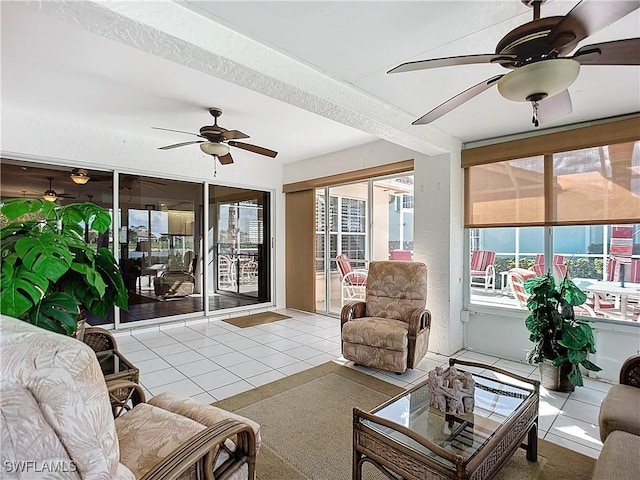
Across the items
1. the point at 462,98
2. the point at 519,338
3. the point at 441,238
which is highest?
the point at 462,98

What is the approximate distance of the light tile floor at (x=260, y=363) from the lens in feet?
8.41

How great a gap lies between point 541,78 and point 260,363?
333 cm

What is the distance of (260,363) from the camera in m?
3.61

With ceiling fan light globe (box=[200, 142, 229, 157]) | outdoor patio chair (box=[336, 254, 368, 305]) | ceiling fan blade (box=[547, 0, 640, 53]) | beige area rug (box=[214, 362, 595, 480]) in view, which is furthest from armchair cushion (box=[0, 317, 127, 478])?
outdoor patio chair (box=[336, 254, 368, 305])

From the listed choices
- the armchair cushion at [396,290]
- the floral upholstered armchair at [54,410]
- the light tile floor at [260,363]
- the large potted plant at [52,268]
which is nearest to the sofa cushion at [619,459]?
the light tile floor at [260,363]

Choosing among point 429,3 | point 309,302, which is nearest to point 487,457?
point 429,3

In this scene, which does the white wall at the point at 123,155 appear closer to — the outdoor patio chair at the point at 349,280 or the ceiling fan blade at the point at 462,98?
the outdoor patio chair at the point at 349,280

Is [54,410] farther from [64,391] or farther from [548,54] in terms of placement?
[548,54]

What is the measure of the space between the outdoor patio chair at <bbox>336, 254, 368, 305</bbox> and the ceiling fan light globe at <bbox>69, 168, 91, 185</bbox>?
3764mm

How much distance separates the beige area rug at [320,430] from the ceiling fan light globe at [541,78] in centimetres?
203

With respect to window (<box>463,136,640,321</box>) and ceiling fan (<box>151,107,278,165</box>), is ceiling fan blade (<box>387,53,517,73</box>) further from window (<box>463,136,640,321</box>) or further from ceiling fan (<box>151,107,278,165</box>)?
window (<box>463,136,640,321</box>)

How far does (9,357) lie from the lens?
33.5 inches

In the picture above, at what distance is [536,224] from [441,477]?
305 cm

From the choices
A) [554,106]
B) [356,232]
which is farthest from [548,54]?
[356,232]
